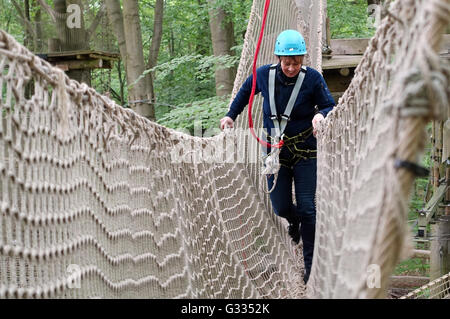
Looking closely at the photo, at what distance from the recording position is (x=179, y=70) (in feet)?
32.7

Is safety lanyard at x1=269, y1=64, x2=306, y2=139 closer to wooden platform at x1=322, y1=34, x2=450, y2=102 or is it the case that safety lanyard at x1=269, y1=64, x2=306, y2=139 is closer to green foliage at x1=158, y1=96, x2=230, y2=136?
wooden platform at x1=322, y1=34, x2=450, y2=102

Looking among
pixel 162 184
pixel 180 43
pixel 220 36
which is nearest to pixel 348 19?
pixel 220 36

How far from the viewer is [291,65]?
2.95m

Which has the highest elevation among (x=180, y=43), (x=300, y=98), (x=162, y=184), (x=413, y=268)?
(x=180, y=43)

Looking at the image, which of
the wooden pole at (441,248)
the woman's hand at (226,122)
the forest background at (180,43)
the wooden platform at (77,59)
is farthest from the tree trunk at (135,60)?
the woman's hand at (226,122)

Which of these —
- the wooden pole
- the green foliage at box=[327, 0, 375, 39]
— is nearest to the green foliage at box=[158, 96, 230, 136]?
the wooden pole

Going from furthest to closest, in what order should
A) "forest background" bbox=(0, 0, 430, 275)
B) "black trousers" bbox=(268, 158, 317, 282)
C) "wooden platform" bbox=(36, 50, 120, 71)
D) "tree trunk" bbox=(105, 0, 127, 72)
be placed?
Result: "tree trunk" bbox=(105, 0, 127, 72)
"wooden platform" bbox=(36, 50, 120, 71)
"forest background" bbox=(0, 0, 430, 275)
"black trousers" bbox=(268, 158, 317, 282)

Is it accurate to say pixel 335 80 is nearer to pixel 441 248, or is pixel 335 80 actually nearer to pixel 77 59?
pixel 441 248

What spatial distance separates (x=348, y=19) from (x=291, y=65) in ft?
19.2

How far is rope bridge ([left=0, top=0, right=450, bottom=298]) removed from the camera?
2.76 ft

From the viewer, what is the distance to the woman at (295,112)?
295cm

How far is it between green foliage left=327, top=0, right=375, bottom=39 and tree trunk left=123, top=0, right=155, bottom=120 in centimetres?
259

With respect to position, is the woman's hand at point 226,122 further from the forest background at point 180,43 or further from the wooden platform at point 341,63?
the forest background at point 180,43
